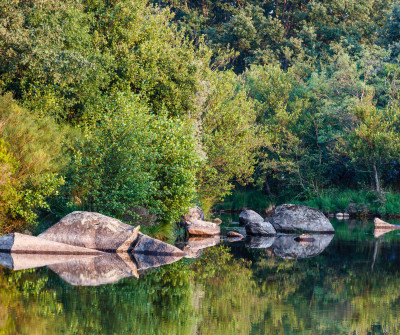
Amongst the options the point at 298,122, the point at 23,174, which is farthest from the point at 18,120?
the point at 298,122

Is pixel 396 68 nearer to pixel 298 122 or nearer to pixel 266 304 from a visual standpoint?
pixel 298 122

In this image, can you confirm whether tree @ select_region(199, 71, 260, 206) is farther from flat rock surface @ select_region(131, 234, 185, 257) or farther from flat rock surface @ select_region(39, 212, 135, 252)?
flat rock surface @ select_region(39, 212, 135, 252)

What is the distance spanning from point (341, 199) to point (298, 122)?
8011 millimetres

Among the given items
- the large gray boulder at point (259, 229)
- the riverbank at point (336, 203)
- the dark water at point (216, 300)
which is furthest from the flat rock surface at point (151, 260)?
the riverbank at point (336, 203)

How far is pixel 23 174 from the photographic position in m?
18.4

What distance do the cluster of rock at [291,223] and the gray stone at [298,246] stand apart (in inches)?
38.8

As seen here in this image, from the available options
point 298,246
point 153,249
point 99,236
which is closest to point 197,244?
point 298,246

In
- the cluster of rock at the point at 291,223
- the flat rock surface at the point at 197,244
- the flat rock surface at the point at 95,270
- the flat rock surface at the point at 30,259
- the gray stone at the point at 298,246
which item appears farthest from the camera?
the cluster of rock at the point at 291,223

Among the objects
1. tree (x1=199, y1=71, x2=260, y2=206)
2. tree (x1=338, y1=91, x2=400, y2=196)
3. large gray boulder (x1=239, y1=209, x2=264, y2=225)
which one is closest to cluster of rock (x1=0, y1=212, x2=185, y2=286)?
tree (x1=199, y1=71, x2=260, y2=206)

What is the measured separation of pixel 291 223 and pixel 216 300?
17.9 m

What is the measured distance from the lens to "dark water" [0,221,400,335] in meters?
8.77

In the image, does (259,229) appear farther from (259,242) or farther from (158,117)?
(158,117)

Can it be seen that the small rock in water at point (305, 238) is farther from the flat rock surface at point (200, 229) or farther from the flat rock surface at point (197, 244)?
the flat rock surface at point (200, 229)

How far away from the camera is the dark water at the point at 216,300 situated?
877cm
